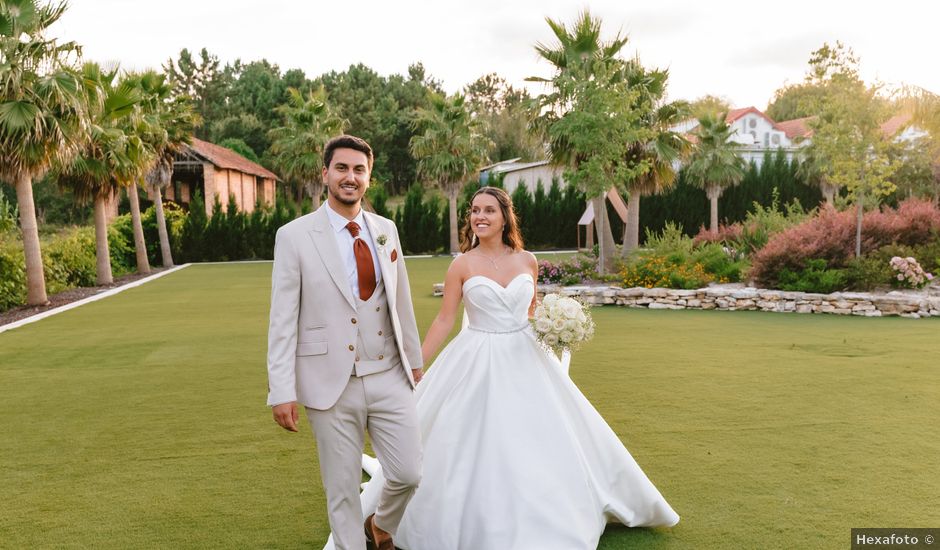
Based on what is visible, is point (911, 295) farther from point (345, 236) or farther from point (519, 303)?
point (345, 236)

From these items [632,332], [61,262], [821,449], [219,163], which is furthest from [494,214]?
[219,163]

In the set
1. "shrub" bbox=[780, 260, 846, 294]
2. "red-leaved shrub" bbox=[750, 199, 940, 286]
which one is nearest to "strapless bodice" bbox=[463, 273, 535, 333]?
"shrub" bbox=[780, 260, 846, 294]

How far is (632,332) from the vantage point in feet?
40.5

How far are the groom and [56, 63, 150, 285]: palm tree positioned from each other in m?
18.1

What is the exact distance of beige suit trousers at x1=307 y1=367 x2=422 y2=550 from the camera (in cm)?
331

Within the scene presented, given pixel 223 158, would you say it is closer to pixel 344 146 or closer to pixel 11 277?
pixel 11 277

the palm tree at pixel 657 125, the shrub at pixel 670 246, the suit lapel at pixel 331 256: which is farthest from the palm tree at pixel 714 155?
the suit lapel at pixel 331 256

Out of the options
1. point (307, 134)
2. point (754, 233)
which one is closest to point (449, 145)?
point (307, 134)

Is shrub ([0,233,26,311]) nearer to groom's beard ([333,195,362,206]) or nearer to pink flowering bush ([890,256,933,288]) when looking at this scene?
groom's beard ([333,195,362,206])

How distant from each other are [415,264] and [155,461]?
26197 mm

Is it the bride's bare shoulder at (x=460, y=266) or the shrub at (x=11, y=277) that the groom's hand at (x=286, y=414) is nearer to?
the bride's bare shoulder at (x=460, y=266)

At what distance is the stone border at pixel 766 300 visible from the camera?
14.1 m

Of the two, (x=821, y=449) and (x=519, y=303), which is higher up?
(x=519, y=303)

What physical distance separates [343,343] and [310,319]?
19 centimetres
